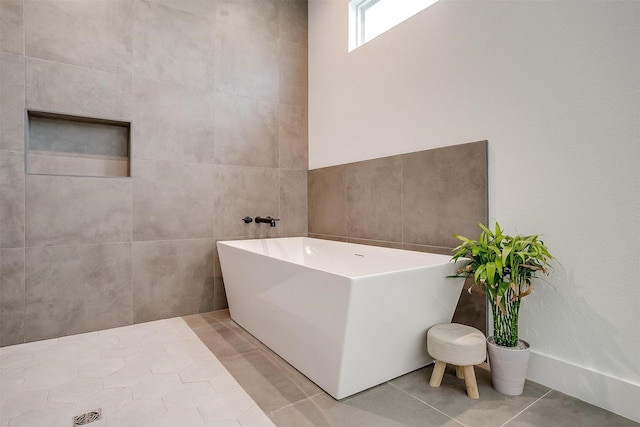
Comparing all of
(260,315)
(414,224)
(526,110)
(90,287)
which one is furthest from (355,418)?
(90,287)

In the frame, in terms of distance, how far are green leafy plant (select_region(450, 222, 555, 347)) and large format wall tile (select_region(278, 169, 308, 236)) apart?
193 cm

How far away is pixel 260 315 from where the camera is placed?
2.29 m

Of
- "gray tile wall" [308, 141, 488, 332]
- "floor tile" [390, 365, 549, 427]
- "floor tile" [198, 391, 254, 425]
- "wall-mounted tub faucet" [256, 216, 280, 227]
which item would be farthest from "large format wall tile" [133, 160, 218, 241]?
"floor tile" [390, 365, 549, 427]

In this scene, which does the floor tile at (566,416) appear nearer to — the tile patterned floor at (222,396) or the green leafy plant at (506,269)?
the tile patterned floor at (222,396)

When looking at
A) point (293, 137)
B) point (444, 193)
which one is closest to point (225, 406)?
point (444, 193)

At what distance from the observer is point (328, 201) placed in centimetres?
330

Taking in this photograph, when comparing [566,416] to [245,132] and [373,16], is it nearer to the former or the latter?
[245,132]

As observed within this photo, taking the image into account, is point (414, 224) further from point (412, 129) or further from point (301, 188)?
point (301, 188)

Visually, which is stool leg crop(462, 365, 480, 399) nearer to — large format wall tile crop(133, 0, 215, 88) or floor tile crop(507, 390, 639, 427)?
floor tile crop(507, 390, 639, 427)

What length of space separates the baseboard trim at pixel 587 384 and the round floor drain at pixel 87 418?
212cm

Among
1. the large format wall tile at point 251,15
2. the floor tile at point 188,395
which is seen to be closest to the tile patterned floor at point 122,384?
the floor tile at point 188,395

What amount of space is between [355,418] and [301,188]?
7.76 feet

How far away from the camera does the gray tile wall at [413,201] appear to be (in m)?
2.10

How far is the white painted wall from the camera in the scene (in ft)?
5.03
